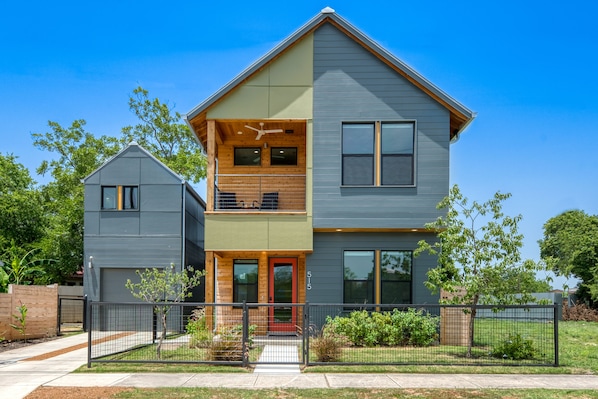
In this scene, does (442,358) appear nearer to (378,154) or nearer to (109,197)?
(378,154)

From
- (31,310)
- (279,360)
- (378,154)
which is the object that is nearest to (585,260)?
(378,154)

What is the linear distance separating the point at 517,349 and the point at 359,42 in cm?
888

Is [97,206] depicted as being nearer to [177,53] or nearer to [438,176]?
[177,53]

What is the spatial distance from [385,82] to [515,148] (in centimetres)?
1127

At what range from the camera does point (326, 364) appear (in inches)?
386

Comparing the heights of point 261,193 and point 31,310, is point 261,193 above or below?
above

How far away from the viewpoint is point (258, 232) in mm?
14055

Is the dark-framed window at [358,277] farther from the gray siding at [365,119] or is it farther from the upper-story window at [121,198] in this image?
the upper-story window at [121,198]

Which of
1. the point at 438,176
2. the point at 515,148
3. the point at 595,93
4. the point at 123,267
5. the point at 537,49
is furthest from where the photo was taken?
the point at 595,93

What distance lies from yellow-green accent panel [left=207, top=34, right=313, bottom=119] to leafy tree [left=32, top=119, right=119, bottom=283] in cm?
1485

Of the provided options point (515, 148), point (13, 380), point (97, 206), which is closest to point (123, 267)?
point (97, 206)

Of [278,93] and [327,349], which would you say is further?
[278,93]

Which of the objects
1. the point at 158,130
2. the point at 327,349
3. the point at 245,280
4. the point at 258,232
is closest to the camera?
the point at 327,349

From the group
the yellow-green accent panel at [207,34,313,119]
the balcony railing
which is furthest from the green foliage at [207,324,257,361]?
the yellow-green accent panel at [207,34,313,119]
